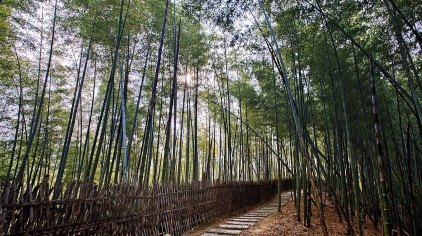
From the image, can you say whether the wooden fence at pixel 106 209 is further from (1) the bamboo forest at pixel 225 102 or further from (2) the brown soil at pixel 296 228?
(2) the brown soil at pixel 296 228

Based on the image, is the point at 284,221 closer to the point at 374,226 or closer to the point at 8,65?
the point at 374,226

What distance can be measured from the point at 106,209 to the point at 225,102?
7.06 meters

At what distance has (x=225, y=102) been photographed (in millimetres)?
9836

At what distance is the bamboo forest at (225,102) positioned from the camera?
9.84ft

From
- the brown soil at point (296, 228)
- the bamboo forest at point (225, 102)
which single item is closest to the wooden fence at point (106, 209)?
the bamboo forest at point (225, 102)

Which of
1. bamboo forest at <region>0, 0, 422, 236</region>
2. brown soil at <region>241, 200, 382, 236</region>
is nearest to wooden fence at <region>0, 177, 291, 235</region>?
bamboo forest at <region>0, 0, 422, 236</region>

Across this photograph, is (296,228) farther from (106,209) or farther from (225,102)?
(225,102)

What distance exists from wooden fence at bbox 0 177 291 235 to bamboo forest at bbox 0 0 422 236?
0.6 inches

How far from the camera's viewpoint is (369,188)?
6.16 meters

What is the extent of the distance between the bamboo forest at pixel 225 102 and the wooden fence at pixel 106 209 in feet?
0.05

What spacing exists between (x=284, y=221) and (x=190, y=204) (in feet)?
5.88

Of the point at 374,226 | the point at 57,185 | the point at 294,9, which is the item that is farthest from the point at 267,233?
the point at 294,9

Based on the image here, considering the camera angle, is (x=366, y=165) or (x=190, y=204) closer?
(x=190, y=204)

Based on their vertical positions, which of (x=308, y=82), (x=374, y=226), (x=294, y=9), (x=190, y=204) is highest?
(x=294, y=9)
